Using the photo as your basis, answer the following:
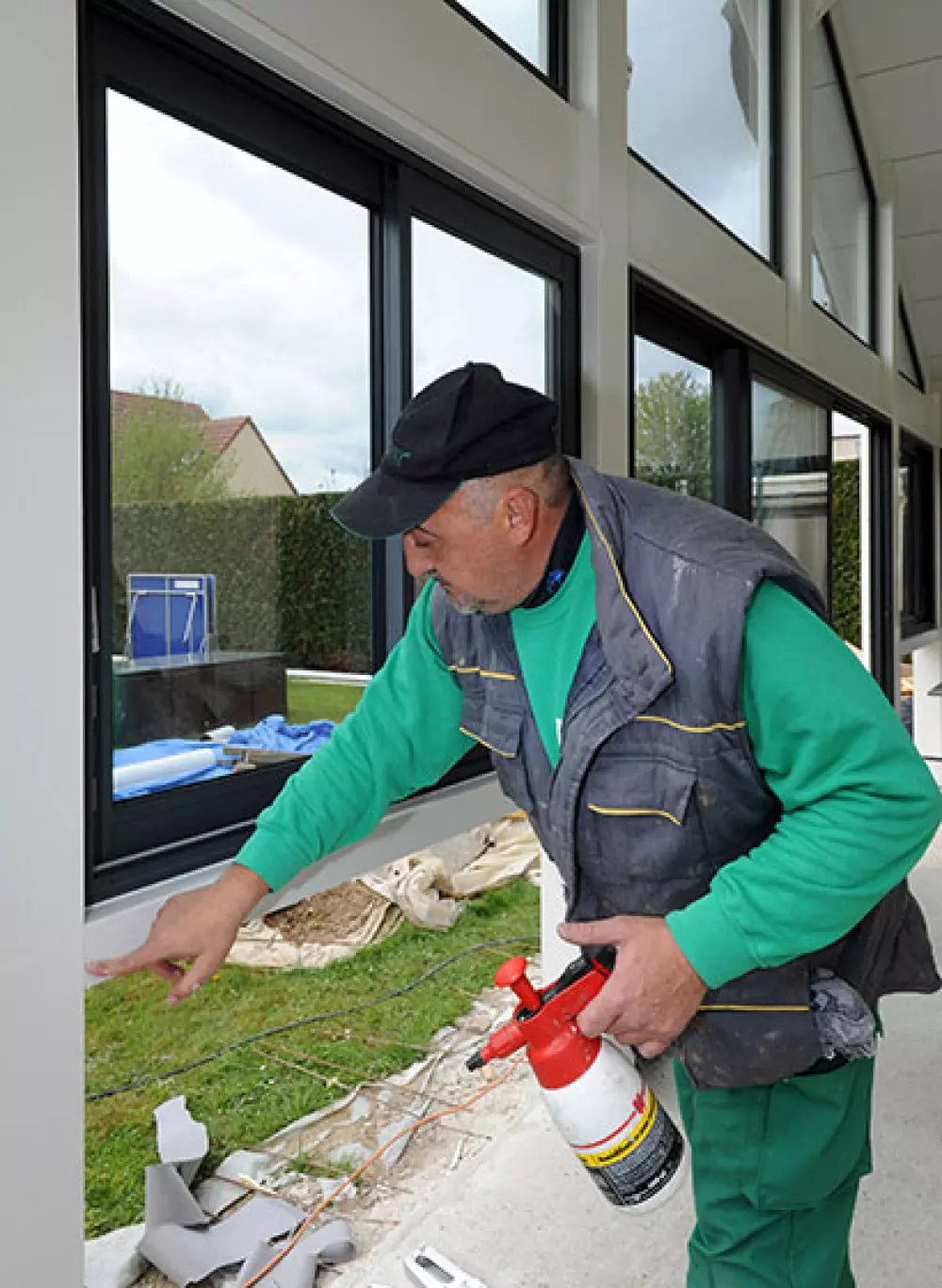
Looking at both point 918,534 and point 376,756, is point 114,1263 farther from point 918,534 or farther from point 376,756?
point 918,534

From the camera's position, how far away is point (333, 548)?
83.7 inches

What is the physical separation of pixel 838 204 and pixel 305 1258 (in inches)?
207

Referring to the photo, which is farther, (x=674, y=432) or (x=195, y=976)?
(x=674, y=432)

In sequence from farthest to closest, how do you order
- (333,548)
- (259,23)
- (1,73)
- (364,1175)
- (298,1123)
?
(298,1123)
(364,1175)
(333,548)
(259,23)
(1,73)

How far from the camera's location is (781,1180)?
4.14ft

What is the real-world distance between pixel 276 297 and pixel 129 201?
408mm

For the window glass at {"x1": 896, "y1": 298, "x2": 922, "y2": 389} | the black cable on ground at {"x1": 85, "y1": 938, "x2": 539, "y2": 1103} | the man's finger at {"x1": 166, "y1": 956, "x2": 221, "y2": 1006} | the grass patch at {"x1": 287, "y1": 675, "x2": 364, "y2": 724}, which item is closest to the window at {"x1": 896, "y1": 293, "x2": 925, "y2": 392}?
the window glass at {"x1": 896, "y1": 298, "x2": 922, "y2": 389}

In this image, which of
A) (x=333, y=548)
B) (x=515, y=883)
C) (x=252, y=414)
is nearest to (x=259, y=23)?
(x=252, y=414)

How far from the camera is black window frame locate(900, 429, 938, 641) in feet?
23.4

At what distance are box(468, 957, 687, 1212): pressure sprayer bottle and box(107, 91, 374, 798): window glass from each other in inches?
30.0

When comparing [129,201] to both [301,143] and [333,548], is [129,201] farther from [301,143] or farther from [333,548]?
[333,548]

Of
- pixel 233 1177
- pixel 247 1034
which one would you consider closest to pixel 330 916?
pixel 247 1034

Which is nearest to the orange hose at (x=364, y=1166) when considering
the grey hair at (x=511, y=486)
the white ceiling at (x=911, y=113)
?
the grey hair at (x=511, y=486)

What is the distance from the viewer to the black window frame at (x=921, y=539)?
7.12 m
